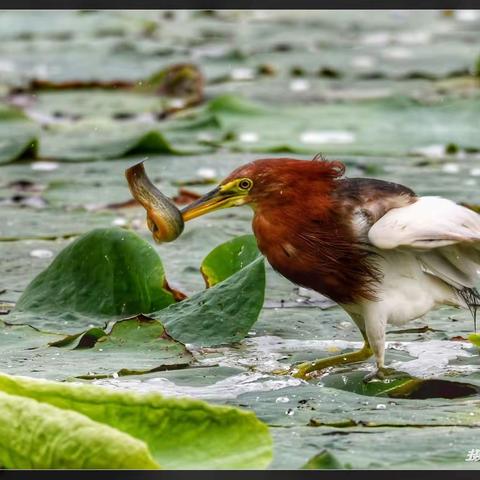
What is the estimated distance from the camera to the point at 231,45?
10.3 m

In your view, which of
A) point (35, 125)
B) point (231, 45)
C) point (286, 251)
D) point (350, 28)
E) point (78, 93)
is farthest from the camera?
point (350, 28)

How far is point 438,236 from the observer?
146 inches

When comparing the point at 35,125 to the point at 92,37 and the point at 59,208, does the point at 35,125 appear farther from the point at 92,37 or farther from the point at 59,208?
the point at 92,37

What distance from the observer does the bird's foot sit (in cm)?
372

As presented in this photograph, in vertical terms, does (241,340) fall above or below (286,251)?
below

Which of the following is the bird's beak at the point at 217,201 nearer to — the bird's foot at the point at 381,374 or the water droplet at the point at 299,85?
the bird's foot at the point at 381,374

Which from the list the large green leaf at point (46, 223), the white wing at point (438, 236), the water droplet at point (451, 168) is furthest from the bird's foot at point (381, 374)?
the water droplet at point (451, 168)

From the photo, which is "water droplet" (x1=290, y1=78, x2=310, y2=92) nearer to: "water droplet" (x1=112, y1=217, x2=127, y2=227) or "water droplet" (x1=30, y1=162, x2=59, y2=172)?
"water droplet" (x1=30, y1=162, x2=59, y2=172)

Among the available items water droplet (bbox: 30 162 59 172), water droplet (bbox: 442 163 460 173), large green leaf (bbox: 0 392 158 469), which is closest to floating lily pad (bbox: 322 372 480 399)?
large green leaf (bbox: 0 392 158 469)

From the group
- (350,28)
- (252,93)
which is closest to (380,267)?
(252,93)

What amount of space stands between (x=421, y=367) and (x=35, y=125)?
149 inches

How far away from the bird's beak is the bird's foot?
562 mm

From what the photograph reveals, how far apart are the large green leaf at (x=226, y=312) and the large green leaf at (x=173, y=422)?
1234mm

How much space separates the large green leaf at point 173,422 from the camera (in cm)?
262
